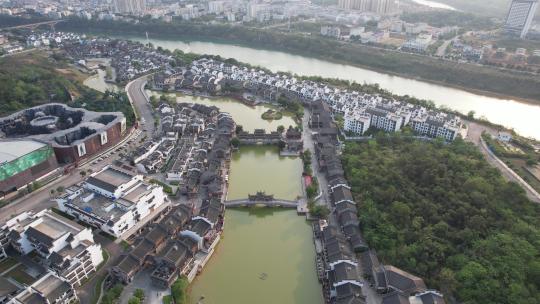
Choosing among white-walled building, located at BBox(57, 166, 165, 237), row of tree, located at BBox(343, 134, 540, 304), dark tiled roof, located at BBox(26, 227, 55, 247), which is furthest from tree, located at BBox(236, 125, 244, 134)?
dark tiled roof, located at BBox(26, 227, 55, 247)

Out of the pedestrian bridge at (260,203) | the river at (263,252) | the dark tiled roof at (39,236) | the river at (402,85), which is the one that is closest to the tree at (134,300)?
the river at (263,252)

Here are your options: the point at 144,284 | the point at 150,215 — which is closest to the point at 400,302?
the point at 144,284

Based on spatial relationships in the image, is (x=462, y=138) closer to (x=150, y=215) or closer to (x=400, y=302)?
(x=400, y=302)

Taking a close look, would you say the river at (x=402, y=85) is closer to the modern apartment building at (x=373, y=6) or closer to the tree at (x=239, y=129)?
the tree at (x=239, y=129)

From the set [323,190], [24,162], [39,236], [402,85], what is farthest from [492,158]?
[24,162]

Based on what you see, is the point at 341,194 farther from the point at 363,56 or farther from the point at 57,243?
the point at 363,56
